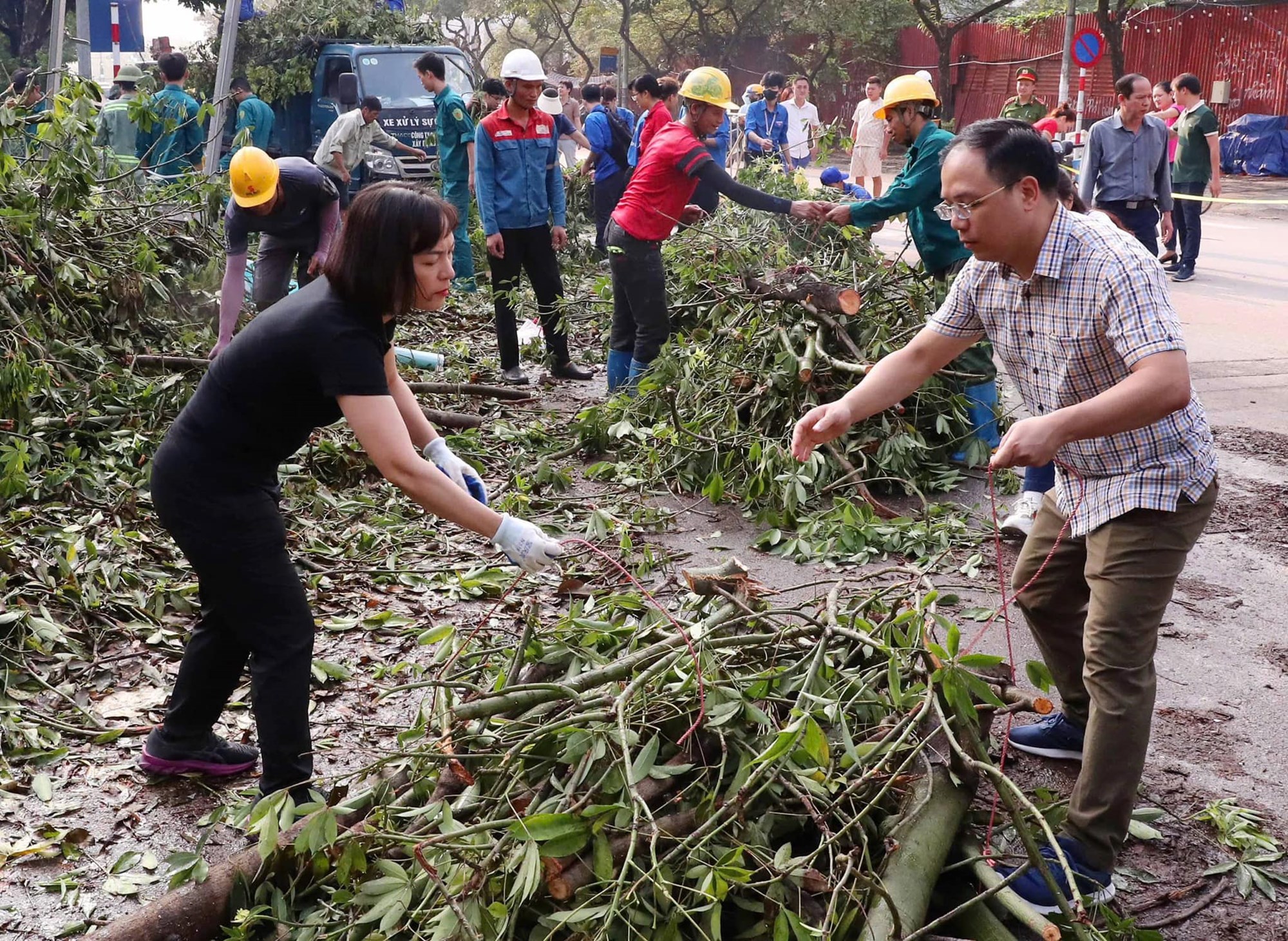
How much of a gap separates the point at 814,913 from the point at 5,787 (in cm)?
252

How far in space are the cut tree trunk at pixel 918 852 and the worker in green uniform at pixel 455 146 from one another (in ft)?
28.8

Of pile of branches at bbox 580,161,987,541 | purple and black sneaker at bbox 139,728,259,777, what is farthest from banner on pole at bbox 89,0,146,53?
purple and black sneaker at bbox 139,728,259,777

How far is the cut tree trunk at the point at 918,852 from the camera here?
8.14 feet

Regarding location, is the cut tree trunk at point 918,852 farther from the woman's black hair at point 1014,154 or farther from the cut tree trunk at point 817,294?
the cut tree trunk at point 817,294

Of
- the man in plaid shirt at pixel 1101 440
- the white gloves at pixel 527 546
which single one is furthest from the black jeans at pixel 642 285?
the white gloves at pixel 527 546

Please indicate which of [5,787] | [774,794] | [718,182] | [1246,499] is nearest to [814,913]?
[774,794]

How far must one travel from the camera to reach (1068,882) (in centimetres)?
280

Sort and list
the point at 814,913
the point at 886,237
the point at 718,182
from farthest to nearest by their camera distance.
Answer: the point at 886,237, the point at 718,182, the point at 814,913

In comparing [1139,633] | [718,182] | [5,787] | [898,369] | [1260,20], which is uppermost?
[1260,20]

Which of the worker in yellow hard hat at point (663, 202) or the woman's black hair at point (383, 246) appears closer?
the woman's black hair at point (383, 246)

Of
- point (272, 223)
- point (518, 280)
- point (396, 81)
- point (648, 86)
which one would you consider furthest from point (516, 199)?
point (396, 81)

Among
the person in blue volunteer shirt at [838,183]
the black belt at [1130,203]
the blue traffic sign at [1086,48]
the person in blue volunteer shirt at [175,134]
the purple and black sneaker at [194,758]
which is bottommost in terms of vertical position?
the purple and black sneaker at [194,758]

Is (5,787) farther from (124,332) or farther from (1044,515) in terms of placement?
(124,332)

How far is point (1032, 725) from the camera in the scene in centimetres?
368
